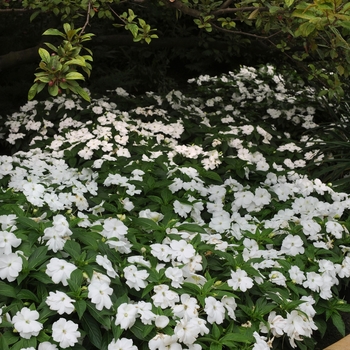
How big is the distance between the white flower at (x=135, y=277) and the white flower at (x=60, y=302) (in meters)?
0.27

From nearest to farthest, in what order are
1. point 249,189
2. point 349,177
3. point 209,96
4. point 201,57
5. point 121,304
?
point 121,304, point 249,189, point 349,177, point 209,96, point 201,57

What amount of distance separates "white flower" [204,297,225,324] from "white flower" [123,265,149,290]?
0.80 feet

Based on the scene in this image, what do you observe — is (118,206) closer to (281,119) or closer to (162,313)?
(162,313)

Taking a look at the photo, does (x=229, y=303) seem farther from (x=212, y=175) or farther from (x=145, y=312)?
(x=212, y=175)

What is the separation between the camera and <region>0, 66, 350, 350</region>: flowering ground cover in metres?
1.91

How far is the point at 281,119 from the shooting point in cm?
510

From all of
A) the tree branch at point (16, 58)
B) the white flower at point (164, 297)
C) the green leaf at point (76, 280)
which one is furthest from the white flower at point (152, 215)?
the tree branch at point (16, 58)

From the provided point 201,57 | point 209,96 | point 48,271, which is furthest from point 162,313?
point 201,57

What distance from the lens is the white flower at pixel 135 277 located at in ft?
6.75

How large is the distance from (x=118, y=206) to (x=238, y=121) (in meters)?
2.35

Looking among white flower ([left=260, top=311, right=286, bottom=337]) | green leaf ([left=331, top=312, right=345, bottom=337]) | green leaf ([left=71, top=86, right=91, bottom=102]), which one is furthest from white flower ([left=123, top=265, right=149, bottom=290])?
green leaf ([left=331, top=312, right=345, bottom=337])

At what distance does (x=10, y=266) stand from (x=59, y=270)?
0.55 ft

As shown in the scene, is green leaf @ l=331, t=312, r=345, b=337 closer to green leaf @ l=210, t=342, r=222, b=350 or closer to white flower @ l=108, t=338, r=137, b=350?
green leaf @ l=210, t=342, r=222, b=350

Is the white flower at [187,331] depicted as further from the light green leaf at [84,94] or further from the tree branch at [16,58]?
the tree branch at [16,58]
